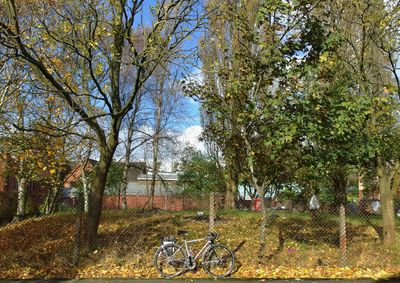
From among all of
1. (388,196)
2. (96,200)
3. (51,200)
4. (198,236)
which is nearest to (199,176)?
(51,200)

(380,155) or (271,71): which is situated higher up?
(271,71)

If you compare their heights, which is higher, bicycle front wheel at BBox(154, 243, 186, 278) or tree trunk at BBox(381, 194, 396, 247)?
tree trunk at BBox(381, 194, 396, 247)

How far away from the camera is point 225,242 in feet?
38.0

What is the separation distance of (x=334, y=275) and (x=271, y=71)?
179 inches

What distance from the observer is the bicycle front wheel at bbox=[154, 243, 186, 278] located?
361 inches

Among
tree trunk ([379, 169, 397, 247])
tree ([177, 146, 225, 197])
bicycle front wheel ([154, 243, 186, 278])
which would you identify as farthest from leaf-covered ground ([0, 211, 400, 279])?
tree ([177, 146, 225, 197])

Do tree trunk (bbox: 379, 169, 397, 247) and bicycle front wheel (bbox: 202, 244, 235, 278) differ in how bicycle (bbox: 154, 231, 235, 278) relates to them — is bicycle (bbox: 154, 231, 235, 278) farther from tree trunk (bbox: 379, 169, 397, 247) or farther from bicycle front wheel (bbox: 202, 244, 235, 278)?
tree trunk (bbox: 379, 169, 397, 247)

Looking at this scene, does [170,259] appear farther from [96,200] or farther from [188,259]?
[96,200]

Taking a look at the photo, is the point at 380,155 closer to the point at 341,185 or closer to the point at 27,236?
the point at 27,236

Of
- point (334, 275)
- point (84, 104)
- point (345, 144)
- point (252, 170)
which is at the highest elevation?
point (84, 104)

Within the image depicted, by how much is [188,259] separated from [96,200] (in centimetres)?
290

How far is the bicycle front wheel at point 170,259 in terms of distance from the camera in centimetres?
917

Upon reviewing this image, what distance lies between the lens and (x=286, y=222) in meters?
14.6

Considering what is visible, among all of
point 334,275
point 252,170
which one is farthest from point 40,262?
point 334,275
